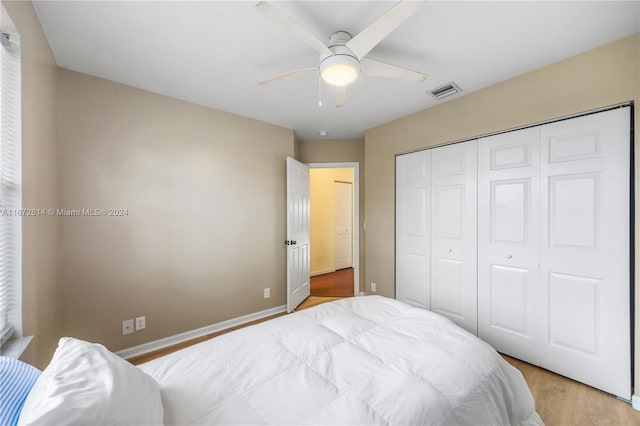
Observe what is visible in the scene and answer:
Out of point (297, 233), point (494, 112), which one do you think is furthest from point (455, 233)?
point (297, 233)

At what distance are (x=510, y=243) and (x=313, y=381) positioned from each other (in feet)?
7.06

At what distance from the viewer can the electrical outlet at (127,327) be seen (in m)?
2.36

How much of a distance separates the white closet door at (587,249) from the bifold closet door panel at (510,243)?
0.07 meters

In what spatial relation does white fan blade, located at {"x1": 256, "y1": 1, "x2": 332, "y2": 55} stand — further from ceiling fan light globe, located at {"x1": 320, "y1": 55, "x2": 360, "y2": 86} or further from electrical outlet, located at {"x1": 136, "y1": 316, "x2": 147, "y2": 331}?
electrical outlet, located at {"x1": 136, "y1": 316, "x2": 147, "y2": 331}

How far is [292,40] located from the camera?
5.85 feet

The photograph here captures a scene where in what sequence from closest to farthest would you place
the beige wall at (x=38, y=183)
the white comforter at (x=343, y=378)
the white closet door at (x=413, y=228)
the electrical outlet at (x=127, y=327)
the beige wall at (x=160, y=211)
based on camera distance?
the white comforter at (x=343, y=378), the beige wall at (x=38, y=183), the beige wall at (x=160, y=211), the electrical outlet at (x=127, y=327), the white closet door at (x=413, y=228)

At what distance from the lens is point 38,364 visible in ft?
5.13

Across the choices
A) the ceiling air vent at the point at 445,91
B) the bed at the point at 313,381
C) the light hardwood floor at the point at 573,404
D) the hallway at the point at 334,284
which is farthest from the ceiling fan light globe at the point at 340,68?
the hallway at the point at 334,284

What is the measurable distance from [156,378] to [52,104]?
2.13 meters

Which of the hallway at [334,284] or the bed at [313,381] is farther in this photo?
the hallway at [334,284]

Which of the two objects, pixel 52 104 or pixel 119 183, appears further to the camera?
pixel 119 183

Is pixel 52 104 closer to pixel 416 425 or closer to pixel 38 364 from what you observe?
pixel 38 364

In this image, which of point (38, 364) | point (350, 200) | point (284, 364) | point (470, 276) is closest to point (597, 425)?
point (470, 276)

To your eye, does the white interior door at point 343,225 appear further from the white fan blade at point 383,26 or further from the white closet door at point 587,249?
the white fan blade at point 383,26
